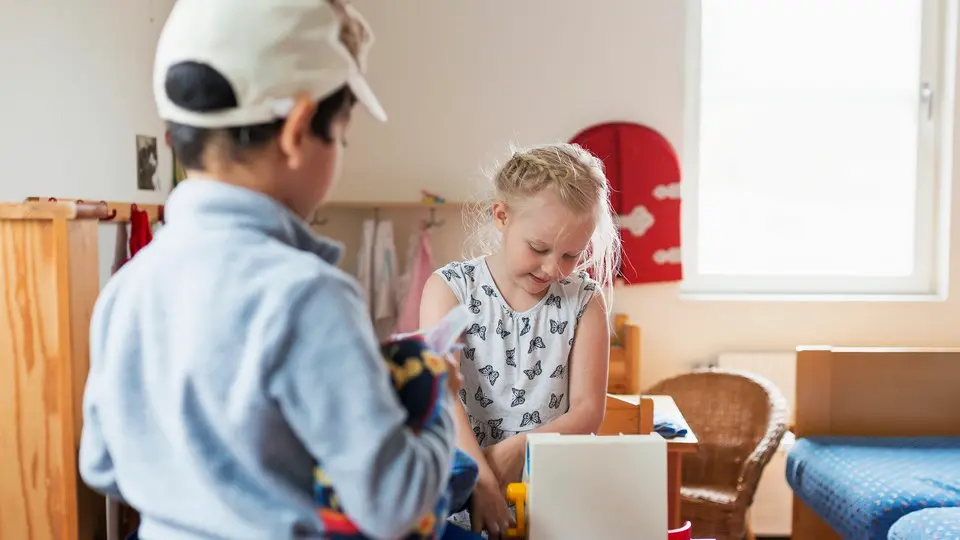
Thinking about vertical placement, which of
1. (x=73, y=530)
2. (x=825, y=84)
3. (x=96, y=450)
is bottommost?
(x=73, y=530)

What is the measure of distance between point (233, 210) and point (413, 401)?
0.20 meters

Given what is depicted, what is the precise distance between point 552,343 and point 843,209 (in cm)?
231

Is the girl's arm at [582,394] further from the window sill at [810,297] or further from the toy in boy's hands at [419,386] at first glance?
the window sill at [810,297]

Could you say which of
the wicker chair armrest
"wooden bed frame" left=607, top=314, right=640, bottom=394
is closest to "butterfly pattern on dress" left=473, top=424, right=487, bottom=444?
the wicker chair armrest

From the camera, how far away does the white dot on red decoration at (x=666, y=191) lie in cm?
305

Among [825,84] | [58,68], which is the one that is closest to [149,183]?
[58,68]

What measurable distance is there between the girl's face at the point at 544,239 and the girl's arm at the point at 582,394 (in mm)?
92

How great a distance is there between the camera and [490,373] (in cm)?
131

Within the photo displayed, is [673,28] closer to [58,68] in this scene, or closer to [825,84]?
[825,84]

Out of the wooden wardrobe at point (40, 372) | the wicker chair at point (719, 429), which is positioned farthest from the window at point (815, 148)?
the wooden wardrobe at point (40, 372)

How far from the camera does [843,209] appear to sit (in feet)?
10.6

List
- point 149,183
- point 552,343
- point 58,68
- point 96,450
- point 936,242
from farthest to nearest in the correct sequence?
point 936,242
point 149,183
point 58,68
point 552,343
point 96,450

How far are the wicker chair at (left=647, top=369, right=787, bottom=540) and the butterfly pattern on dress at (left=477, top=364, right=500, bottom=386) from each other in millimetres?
1459

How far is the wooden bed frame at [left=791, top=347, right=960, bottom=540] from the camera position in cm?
232
